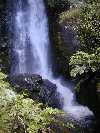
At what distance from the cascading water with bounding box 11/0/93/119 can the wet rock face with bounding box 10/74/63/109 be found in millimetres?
2623

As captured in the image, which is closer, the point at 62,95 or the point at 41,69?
the point at 62,95

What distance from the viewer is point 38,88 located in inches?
546

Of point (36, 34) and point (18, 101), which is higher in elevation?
point (36, 34)

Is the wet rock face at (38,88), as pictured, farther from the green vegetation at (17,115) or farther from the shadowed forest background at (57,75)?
the green vegetation at (17,115)

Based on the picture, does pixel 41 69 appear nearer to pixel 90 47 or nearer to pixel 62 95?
pixel 62 95

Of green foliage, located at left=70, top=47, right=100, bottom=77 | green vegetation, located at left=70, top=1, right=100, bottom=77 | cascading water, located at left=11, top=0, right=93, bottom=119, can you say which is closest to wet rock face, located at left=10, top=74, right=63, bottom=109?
cascading water, located at left=11, top=0, right=93, bottom=119

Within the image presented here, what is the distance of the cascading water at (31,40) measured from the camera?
1811 centimetres

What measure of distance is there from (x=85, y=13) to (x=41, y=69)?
281 inches

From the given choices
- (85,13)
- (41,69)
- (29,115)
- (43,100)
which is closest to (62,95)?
(43,100)

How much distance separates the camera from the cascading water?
18114mm

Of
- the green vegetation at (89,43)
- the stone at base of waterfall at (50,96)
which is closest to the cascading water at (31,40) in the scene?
the stone at base of waterfall at (50,96)

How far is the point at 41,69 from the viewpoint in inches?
707

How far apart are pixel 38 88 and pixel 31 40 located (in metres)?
5.60

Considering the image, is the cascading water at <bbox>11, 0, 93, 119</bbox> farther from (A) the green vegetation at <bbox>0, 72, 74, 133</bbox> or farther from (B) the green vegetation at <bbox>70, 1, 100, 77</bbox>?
(A) the green vegetation at <bbox>0, 72, 74, 133</bbox>
